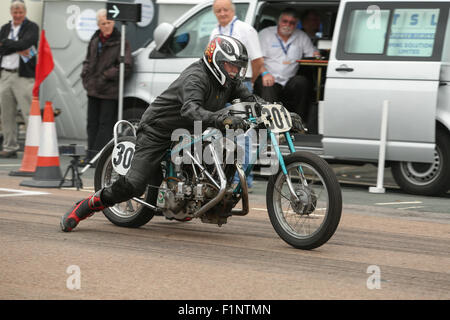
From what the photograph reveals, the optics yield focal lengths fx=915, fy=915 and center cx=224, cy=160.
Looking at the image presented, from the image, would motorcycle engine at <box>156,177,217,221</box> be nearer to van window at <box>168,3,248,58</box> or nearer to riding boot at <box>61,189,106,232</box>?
riding boot at <box>61,189,106,232</box>

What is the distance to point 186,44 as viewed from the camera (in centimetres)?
1206

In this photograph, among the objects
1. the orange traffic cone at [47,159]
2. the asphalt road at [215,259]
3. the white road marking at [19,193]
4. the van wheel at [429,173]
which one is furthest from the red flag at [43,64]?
the van wheel at [429,173]

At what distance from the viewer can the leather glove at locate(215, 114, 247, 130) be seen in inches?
260

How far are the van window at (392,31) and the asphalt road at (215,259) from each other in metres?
2.43

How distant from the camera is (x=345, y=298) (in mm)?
5227

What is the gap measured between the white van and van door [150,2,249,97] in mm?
98

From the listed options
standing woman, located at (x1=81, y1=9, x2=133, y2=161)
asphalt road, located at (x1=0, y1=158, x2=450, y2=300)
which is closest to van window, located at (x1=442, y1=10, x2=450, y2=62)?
asphalt road, located at (x1=0, y1=158, x2=450, y2=300)

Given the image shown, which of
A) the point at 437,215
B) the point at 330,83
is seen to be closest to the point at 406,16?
the point at 330,83

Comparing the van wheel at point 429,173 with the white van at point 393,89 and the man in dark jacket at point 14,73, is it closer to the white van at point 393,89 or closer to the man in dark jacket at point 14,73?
the white van at point 393,89

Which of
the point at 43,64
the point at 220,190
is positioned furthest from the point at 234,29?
the point at 220,190

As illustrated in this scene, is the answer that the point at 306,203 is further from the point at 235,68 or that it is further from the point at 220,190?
the point at 235,68

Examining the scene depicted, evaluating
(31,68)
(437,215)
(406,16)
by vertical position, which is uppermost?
(406,16)
